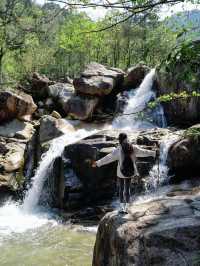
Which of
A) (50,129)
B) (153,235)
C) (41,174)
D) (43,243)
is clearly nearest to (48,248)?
(43,243)

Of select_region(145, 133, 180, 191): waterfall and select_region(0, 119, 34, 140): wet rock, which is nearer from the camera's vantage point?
select_region(145, 133, 180, 191): waterfall

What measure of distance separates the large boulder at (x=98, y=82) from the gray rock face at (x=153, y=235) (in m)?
19.5

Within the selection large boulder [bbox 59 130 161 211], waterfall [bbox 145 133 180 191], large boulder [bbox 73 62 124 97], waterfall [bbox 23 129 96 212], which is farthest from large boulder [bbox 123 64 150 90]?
waterfall [bbox 145 133 180 191]

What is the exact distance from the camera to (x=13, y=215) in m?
18.8

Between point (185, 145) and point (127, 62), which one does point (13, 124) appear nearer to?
point (185, 145)

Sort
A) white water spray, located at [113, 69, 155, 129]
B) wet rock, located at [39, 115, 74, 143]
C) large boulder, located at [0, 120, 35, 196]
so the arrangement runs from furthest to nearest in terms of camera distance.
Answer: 1. white water spray, located at [113, 69, 155, 129]
2. wet rock, located at [39, 115, 74, 143]
3. large boulder, located at [0, 120, 35, 196]

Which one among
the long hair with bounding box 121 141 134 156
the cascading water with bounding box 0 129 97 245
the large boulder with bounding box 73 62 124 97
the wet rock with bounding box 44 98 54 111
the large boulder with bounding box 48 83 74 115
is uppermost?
the large boulder with bounding box 73 62 124 97

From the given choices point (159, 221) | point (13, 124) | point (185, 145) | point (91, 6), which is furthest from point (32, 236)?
point (13, 124)

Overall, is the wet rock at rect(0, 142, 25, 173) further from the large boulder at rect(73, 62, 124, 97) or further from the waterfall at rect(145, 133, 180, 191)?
the waterfall at rect(145, 133, 180, 191)

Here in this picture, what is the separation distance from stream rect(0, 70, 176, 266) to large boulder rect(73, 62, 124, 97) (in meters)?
5.28

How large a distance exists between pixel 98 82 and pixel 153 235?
21.5 m

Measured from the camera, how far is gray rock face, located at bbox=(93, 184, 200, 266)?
21.1ft

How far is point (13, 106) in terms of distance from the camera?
93.9ft

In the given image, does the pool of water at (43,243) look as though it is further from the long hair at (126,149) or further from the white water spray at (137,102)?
the white water spray at (137,102)
